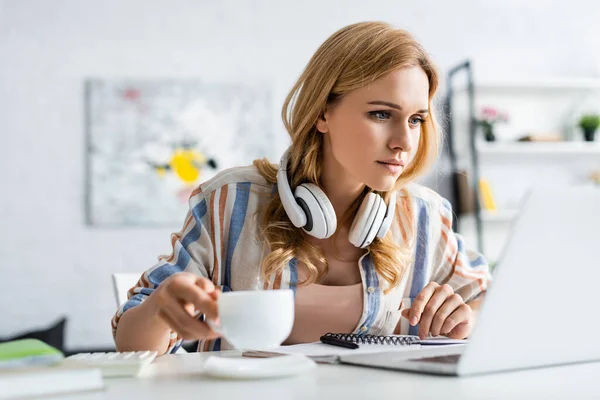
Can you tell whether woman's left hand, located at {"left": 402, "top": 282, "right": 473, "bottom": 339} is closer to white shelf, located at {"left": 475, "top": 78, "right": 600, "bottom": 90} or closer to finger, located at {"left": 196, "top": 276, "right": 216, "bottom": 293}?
finger, located at {"left": 196, "top": 276, "right": 216, "bottom": 293}

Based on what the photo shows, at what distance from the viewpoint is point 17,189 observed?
3.68 m

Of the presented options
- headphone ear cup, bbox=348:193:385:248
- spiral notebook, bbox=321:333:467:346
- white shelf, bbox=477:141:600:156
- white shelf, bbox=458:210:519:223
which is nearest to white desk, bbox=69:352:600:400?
spiral notebook, bbox=321:333:467:346

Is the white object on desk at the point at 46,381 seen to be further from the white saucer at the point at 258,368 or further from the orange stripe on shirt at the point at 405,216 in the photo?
the orange stripe on shirt at the point at 405,216

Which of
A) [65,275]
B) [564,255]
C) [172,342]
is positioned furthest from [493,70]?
[564,255]

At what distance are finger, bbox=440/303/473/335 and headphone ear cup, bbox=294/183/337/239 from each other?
30 centimetres

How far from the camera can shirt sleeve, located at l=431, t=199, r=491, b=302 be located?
1544 mm

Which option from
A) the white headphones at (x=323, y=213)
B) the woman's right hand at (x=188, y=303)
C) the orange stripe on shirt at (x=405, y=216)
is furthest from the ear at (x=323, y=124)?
the woman's right hand at (x=188, y=303)

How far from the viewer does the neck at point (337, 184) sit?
1556mm

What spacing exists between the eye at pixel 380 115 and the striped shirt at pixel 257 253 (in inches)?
10.7

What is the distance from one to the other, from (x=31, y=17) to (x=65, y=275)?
1.32 m

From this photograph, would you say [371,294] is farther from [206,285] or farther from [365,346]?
[206,285]

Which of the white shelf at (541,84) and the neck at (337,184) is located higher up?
the white shelf at (541,84)

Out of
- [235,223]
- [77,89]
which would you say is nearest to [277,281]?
[235,223]

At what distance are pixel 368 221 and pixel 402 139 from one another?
0.56 feet
